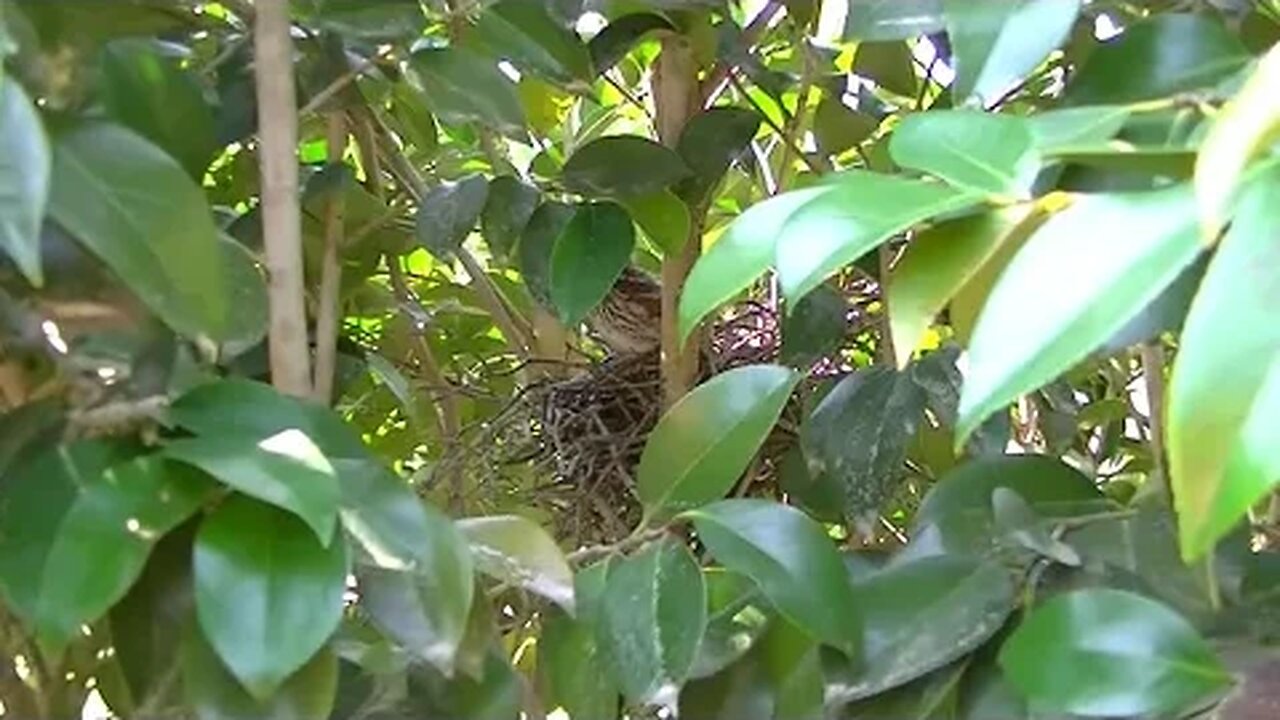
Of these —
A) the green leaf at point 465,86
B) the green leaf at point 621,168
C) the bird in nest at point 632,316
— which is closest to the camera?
the green leaf at point 465,86

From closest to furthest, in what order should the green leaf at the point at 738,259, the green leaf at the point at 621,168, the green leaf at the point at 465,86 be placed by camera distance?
the green leaf at the point at 738,259
the green leaf at the point at 465,86
the green leaf at the point at 621,168

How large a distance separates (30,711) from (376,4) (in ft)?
0.93

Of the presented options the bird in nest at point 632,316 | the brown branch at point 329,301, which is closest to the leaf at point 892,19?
the brown branch at point 329,301

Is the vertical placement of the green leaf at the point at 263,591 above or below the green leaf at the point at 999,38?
below

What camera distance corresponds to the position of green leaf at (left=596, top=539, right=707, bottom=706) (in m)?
0.43

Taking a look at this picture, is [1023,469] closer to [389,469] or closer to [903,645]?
[903,645]

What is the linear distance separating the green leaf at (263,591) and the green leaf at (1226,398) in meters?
0.19

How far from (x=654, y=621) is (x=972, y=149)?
17 centimetres

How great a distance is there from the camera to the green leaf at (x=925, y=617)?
426mm

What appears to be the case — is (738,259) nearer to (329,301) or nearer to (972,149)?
(972,149)

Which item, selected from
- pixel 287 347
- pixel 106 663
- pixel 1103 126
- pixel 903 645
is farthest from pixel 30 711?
pixel 1103 126

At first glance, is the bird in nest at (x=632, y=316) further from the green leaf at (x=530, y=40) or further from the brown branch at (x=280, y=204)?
the brown branch at (x=280, y=204)

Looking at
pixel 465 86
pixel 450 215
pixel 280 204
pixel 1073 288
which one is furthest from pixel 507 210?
pixel 1073 288

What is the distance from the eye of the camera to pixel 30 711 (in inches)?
22.9
